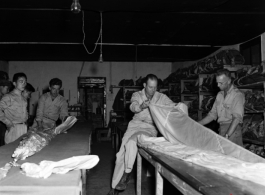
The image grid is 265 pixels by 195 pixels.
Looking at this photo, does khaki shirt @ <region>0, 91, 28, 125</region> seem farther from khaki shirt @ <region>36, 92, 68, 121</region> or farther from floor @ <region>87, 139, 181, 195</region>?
floor @ <region>87, 139, 181, 195</region>

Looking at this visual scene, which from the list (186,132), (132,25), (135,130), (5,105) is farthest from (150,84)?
(132,25)

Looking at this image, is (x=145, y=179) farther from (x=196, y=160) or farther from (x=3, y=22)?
(x=3, y=22)

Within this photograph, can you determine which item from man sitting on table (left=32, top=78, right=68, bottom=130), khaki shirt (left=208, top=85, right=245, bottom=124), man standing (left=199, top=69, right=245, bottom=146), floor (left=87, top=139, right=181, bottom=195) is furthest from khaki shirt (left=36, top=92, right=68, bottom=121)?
man standing (left=199, top=69, right=245, bottom=146)

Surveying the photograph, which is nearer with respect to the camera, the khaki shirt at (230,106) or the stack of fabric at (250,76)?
the khaki shirt at (230,106)

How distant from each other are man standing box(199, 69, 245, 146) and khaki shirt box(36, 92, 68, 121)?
11.4 ft

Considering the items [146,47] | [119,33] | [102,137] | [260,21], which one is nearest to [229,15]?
[260,21]

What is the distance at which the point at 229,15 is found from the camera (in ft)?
19.6

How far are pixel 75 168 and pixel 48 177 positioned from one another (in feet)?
0.71

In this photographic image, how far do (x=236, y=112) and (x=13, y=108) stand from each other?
3.81m

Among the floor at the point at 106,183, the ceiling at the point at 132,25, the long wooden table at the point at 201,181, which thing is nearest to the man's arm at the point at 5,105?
the floor at the point at 106,183

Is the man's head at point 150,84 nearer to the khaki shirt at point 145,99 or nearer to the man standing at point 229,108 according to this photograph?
the khaki shirt at point 145,99

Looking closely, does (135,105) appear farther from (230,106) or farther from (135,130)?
(230,106)

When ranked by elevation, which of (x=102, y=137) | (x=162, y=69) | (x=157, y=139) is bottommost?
(x=102, y=137)

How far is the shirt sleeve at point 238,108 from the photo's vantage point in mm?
4000
